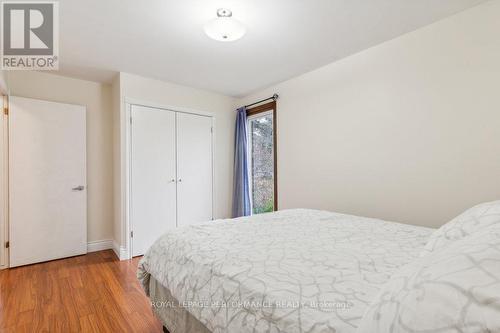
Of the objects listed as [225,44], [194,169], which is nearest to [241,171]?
[194,169]

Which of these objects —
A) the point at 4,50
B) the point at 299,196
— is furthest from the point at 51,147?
the point at 299,196

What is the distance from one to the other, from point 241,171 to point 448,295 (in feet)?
12.0

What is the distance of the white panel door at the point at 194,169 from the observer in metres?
3.68

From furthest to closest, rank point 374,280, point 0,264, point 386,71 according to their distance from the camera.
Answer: point 0,264, point 386,71, point 374,280

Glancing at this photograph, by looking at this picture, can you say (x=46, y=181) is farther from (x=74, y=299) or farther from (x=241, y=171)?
(x=241, y=171)

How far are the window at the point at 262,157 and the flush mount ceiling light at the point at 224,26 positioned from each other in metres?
1.77

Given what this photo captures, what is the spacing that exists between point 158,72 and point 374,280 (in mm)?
3262

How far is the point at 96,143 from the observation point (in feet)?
11.5

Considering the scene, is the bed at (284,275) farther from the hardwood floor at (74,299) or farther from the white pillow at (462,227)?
the hardwood floor at (74,299)

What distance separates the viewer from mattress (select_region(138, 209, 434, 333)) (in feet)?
2.63

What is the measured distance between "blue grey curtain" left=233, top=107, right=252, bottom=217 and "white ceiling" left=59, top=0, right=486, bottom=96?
0.97m

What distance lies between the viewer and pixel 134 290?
231 cm

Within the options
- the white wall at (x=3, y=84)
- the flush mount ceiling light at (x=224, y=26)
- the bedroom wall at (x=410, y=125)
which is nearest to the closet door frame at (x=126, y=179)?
the white wall at (x=3, y=84)

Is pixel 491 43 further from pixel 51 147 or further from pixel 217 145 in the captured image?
pixel 51 147
